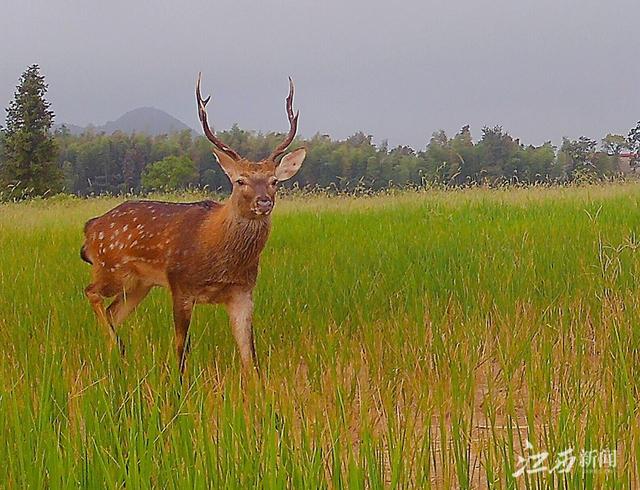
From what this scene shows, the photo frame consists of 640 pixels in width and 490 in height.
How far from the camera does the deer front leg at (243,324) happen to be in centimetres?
349

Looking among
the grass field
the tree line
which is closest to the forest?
the tree line

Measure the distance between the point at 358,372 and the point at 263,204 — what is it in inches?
35.3

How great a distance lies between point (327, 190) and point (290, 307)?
35.4 ft

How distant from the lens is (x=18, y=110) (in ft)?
80.3

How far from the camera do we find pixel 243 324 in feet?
11.6

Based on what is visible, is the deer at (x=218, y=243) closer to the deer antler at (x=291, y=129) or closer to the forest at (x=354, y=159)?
the deer antler at (x=291, y=129)

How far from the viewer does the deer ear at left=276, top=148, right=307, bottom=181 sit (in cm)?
375

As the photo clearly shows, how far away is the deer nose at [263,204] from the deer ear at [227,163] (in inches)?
7.7

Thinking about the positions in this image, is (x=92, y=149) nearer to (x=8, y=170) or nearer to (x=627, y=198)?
(x=8, y=170)

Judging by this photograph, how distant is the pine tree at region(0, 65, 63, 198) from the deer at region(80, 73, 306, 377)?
70.6 feet

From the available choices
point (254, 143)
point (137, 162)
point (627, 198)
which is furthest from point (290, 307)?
point (137, 162)

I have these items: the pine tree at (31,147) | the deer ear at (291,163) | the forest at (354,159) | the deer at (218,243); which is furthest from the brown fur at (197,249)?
the pine tree at (31,147)

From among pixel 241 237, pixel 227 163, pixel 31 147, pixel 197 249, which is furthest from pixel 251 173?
pixel 31 147

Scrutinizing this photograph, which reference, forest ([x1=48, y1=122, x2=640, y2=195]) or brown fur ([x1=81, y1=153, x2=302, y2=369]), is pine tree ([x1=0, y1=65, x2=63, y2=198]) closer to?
forest ([x1=48, y1=122, x2=640, y2=195])
